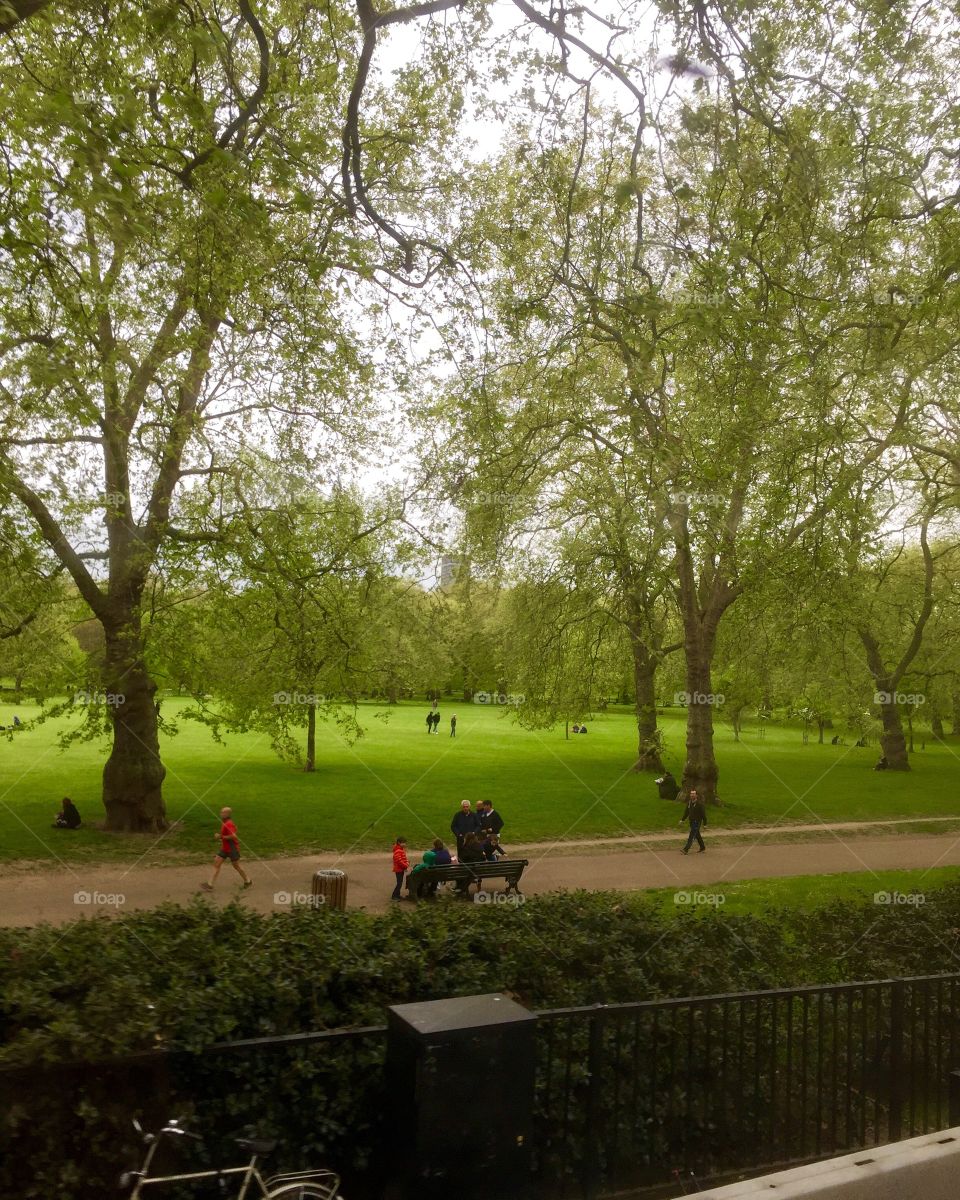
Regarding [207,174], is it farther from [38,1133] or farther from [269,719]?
[269,719]

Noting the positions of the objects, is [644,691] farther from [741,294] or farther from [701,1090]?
[701,1090]

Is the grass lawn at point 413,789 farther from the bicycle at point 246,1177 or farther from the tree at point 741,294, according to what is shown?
the bicycle at point 246,1177

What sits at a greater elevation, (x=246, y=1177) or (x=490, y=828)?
(x=246, y=1177)

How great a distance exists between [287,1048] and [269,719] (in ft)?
45.6

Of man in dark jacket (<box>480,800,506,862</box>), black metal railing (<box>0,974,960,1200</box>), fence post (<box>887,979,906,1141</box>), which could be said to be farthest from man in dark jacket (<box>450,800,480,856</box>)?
fence post (<box>887,979,906,1141</box>)

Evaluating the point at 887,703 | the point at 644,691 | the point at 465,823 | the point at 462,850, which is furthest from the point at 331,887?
the point at 887,703

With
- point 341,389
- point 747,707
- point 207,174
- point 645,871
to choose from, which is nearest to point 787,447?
point 341,389

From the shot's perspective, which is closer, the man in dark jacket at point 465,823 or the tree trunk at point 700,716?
the man in dark jacket at point 465,823

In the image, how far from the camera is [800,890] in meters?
16.7

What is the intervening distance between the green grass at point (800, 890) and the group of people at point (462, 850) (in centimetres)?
297

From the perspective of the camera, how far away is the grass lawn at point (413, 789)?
21.1m

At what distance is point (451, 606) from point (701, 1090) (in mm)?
18256

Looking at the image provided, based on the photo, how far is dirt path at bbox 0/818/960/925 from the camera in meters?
14.8

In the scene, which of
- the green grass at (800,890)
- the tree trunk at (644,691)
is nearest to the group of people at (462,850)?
the green grass at (800,890)
